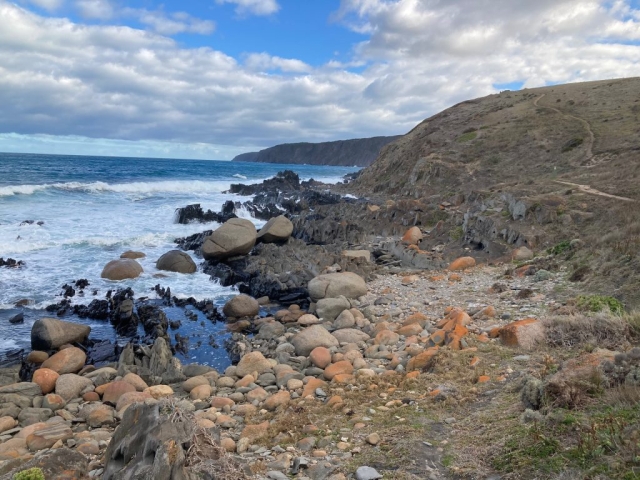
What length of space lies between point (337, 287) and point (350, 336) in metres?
4.49

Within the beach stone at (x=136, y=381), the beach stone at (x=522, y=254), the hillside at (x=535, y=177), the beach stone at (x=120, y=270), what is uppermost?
the hillside at (x=535, y=177)

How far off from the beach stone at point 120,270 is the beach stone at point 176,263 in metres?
1.21

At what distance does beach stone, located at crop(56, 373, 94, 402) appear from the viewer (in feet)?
33.9

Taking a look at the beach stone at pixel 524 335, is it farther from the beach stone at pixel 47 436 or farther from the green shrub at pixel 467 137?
the green shrub at pixel 467 137

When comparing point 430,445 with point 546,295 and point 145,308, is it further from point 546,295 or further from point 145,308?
point 145,308

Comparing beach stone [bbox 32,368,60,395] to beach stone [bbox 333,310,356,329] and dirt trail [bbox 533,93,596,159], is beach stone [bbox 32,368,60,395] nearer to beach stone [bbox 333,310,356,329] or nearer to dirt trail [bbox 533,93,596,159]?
beach stone [bbox 333,310,356,329]

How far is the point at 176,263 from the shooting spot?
2103 centimetres

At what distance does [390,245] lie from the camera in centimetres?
2383

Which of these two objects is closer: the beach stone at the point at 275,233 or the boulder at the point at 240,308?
the boulder at the point at 240,308

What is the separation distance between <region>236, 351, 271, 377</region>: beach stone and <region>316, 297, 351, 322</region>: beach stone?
157 inches

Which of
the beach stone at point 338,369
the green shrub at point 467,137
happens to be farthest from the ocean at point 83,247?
the green shrub at point 467,137

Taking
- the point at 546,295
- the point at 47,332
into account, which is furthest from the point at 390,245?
the point at 47,332

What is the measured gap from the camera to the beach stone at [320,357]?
1069 cm

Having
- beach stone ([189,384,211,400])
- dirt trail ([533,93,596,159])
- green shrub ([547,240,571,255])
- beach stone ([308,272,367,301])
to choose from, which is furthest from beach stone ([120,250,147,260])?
dirt trail ([533,93,596,159])
